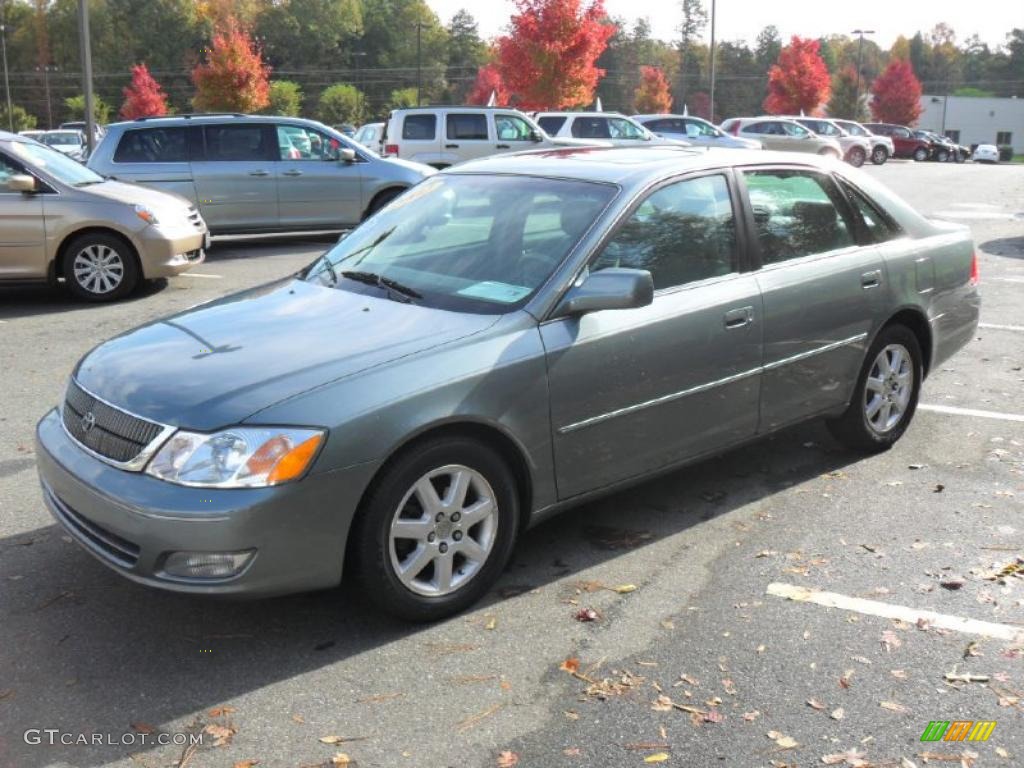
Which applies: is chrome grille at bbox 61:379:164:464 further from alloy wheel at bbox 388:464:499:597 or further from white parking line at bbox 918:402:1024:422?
white parking line at bbox 918:402:1024:422

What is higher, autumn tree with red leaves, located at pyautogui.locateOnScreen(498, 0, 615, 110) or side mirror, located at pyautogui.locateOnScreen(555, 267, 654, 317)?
autumn tree with red leaves, located at pyautogui.locateOnScreen(498, 0, 615, 110)

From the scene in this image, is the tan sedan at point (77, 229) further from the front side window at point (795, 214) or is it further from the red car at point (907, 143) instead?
the red car at point (907, 143)

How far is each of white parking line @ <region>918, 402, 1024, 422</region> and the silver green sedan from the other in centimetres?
102

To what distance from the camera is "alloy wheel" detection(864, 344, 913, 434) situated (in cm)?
546

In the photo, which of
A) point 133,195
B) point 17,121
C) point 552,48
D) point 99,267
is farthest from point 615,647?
point 17,121

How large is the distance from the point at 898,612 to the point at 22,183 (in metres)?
8.66

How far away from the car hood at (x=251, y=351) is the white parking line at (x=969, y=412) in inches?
148

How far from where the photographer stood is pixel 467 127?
802 inches

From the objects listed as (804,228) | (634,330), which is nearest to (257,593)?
(634,330)

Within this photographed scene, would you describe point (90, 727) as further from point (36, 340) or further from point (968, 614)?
point (36, 340)

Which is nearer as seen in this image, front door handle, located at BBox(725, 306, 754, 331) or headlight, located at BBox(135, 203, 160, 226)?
front door handle, located at BBox(725, 306, 754, 331)

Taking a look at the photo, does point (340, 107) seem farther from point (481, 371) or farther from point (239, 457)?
point (239, 457)

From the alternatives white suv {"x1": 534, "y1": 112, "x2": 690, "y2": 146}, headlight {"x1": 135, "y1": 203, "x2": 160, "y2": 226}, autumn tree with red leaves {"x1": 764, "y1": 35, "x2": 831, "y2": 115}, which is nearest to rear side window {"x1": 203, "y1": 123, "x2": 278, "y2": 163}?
headlight {"x1": 135, "y1": 203, "x2": 160, "y2": 226}

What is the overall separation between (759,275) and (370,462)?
2.23 meters
